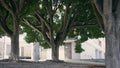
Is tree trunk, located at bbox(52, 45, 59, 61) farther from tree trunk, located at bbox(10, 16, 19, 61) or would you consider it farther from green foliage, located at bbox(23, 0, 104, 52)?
tree trunk, located at bbox(10, 16, 19, 61)

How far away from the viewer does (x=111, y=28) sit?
9.97 metres

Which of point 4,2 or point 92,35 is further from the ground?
point 4,2

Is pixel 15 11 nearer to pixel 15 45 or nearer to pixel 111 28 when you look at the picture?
pixel 15 45

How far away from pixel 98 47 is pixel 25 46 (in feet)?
35.5

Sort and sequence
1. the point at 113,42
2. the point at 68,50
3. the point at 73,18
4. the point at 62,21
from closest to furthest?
the point at 113,42
the point at 73,18
the point at 62,21
the point at 68,50

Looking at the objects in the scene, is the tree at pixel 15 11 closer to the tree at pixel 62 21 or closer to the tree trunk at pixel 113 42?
the tree at pixel 62 21

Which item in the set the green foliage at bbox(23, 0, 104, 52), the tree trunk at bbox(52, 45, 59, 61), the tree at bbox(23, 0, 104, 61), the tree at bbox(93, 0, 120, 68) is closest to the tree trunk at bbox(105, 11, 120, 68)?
the tree at bbox(93, 0, 120, 68)

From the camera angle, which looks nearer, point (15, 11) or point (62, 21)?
point (15, 11)

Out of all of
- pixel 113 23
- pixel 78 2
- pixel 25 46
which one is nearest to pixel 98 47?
pixel 25 46

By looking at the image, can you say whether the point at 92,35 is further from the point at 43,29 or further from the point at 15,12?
the point at 15,12

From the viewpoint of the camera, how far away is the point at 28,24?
641 inches

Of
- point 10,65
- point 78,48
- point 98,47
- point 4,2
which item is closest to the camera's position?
point 10,65

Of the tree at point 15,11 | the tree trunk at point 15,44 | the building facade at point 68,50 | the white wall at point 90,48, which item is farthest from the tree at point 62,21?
the white wall at point 90,48

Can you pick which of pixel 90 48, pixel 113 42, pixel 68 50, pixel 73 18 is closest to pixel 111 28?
pixel 113 42
